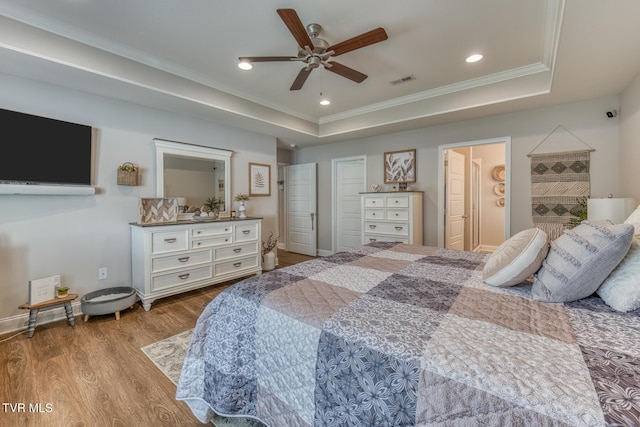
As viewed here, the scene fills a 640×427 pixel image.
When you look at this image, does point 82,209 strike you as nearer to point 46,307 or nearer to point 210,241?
point 46,307

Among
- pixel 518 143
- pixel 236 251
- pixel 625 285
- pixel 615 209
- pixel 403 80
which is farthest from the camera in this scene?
pixel 236 251

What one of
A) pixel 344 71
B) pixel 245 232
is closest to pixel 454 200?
pixel 344 71

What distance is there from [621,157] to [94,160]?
5822mm

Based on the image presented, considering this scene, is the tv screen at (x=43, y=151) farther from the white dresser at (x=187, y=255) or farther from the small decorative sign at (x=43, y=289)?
the small decorative sign at (x=43, y=289)

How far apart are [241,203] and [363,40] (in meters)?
2.85

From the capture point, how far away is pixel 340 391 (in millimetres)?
959

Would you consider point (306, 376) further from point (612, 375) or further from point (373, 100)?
point (373, 100)

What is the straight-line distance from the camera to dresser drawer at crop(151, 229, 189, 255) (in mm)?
2959

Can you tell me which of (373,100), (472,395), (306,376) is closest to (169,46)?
(373,100)

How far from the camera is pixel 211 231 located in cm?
346

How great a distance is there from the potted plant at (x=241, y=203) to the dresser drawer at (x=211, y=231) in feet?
1.57

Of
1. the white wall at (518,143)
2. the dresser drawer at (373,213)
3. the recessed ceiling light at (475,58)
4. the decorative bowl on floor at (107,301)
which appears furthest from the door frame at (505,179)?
the decorative bowl on floor at (107,301)

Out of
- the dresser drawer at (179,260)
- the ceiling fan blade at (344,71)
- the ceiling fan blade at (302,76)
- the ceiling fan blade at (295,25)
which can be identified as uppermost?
the ceiling fan blade at (295,25)

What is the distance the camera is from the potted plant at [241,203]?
4.09m
